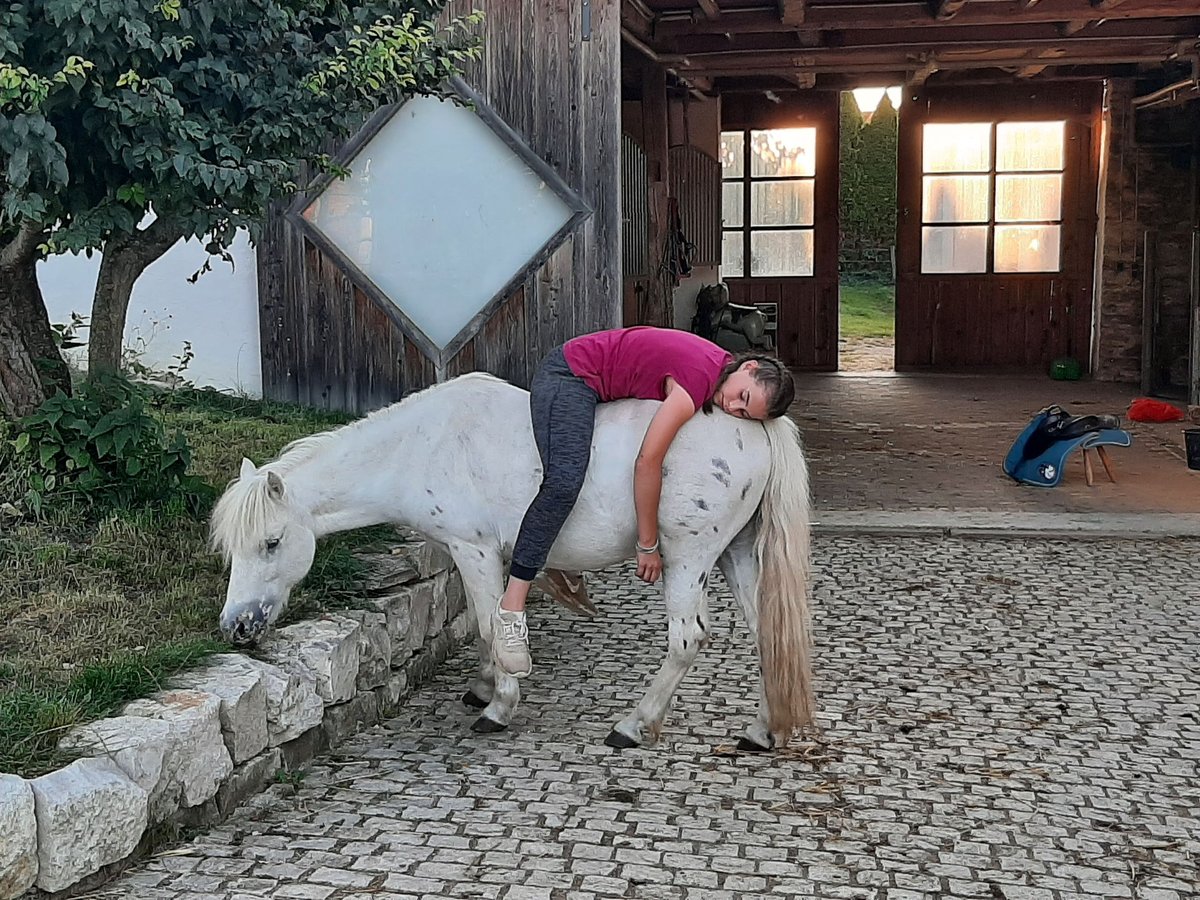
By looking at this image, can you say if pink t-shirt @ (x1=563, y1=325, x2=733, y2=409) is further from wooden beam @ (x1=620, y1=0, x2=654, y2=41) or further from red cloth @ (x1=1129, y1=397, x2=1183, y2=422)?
red cloth @ (x1=1129, y1=397, x2=1183, y2=422)

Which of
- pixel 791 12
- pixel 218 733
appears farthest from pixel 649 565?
pixel 791 12

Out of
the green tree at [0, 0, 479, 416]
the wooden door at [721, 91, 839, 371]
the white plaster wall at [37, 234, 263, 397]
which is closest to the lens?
the green tree at [0, 0, 479, 416]

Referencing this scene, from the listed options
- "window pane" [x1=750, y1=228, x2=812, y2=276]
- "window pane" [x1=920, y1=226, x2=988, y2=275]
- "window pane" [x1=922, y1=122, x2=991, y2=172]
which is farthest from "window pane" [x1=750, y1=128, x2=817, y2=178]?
"window pane" [x1=920, y1=226, x2=988, y2=275]

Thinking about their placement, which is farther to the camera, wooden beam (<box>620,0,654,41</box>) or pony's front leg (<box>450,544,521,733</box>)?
wooden beam (<box>620,0,654,41</box>)

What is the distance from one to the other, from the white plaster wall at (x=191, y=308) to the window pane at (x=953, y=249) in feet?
29.2

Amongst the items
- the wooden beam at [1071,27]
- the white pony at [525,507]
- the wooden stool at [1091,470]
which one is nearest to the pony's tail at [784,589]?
the white pony at [525,507]

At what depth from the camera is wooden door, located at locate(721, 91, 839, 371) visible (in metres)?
14.3

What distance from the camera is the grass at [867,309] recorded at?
2007cm

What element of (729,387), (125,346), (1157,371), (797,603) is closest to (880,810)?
(797,603)

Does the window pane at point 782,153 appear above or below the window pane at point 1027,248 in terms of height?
above

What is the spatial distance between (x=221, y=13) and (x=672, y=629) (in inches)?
90.0

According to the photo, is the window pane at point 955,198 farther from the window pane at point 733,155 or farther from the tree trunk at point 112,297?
the tree trunk at point 112,297

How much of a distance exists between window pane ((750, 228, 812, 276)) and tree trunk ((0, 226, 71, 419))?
35.5 ft

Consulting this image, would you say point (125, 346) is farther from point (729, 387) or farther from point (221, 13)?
point (729, 387)
